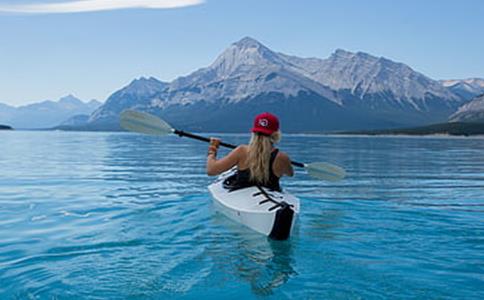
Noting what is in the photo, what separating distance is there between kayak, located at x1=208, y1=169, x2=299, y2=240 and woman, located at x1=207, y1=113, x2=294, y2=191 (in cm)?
24

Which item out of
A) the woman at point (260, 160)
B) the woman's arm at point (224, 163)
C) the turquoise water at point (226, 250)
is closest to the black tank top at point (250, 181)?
the woman at point (260, 160)

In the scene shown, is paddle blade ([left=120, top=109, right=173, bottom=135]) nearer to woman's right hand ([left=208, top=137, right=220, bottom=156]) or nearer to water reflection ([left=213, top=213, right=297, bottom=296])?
woman's right hand ([left=208, top=137, right=220, bottom=156])

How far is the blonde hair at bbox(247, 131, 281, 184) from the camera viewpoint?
31.4 feet

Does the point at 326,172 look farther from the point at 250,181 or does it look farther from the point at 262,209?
the point at 262,209

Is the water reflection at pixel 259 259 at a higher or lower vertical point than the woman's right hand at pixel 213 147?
lower

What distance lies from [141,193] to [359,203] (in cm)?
796

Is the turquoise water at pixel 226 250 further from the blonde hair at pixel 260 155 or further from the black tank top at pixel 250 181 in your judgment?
the blonde hair at pixel 260 155

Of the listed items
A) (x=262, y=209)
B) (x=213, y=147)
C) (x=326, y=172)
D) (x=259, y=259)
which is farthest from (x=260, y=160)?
(x=326, y=172)

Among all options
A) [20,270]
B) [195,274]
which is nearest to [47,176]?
[20,270]

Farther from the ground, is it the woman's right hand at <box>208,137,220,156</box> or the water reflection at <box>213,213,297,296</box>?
the woman's right hand at <box>208,137,220,156</box>

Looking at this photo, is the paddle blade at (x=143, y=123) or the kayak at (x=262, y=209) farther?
the paddle blade at (x=143, y=123)

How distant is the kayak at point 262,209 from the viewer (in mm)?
9000

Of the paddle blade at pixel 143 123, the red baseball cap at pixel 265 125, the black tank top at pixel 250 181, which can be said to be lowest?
the black tank top at pixel 250 181

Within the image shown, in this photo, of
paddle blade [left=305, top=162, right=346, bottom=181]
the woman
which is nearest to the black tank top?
the woman
